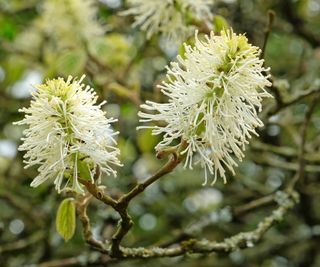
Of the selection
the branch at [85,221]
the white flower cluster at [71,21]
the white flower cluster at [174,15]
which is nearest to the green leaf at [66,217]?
the branch at [85,221]

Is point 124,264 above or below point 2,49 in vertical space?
below

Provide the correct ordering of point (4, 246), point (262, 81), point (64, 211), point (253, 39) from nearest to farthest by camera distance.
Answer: point (262, 81) < point (64, 211) < point (4, 246) < point (253, 39)

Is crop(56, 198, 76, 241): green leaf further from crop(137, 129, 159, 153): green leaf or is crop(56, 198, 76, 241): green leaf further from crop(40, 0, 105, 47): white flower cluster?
crop(137, 129, 159, 153): green leaf

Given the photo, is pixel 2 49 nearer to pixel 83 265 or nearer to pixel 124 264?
pixel 124 264

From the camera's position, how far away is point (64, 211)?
3.44 feet

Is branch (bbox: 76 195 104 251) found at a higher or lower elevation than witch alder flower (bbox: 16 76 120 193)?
lower

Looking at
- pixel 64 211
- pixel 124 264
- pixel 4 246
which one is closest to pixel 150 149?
pixel 124 264

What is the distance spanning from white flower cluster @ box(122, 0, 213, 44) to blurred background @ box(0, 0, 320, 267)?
0.22 metres

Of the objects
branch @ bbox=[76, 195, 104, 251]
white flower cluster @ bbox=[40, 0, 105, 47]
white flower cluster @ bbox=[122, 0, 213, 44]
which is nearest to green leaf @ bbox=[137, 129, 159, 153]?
white flower cluster @ bbox=[40, 0, 105, 47]

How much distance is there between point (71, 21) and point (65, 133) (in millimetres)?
901

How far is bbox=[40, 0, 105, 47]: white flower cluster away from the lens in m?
1.73

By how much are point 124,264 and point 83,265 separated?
1.48 feet

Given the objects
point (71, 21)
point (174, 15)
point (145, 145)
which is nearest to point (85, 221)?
point (174, 15)

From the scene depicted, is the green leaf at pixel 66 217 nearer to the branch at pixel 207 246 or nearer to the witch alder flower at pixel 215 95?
the branch at pixel 207 246
